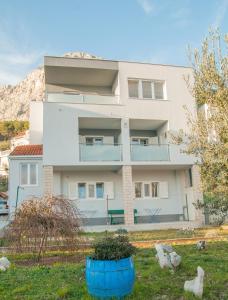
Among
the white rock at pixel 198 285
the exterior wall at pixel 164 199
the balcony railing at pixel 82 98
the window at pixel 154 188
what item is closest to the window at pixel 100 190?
the exterior wall at pixel 164 199

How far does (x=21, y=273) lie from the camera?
8789 mm

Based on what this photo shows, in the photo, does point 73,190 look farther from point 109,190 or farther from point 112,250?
point 112,250

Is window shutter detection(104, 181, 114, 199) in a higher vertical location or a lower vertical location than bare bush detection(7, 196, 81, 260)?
higher

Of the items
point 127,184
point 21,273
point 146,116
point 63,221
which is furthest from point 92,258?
point 146,116

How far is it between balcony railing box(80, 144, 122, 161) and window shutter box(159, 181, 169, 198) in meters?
4.84

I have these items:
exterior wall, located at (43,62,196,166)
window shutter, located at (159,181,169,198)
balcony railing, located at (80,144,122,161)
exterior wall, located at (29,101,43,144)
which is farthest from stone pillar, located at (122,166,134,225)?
exterior wall, located at (29,101,43,144)

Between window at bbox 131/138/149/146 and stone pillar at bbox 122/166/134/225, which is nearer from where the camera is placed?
stone pillar at bbox 122/166/134/225

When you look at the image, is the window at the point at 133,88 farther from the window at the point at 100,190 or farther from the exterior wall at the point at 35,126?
the exterior wall at the point at 35,126

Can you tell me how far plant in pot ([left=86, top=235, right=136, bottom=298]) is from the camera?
19.0 feet

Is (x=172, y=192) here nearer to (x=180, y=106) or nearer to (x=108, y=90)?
(x=180, y=106)

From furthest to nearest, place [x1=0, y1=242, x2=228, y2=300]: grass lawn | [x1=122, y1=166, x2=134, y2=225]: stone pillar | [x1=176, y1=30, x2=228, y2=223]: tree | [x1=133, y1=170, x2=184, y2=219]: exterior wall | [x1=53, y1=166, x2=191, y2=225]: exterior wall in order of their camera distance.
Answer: [x1=133, y1=170, x2=184, y2=219]: exterior wall → [x1=53, y1=166, x2=191, y2=225]: exterior wall → [x1=122, y1=166, x2=134, y2=225]: stone pillar → [x1=176, y1=30, x2=228, y2=223]: tree → [x1=0, y1=242, x2=228, y2=300]: grass lawn

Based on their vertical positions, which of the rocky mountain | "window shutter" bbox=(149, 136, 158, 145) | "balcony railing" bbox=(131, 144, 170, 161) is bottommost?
"balcony railing" bbox=(131, 144, 170, 161)

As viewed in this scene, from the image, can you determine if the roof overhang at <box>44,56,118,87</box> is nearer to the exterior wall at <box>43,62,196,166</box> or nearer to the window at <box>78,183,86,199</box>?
the exterior wall at <box>43,62,196,166</box>

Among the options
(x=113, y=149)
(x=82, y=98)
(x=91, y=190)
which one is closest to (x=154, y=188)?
(x=91, y=190)
